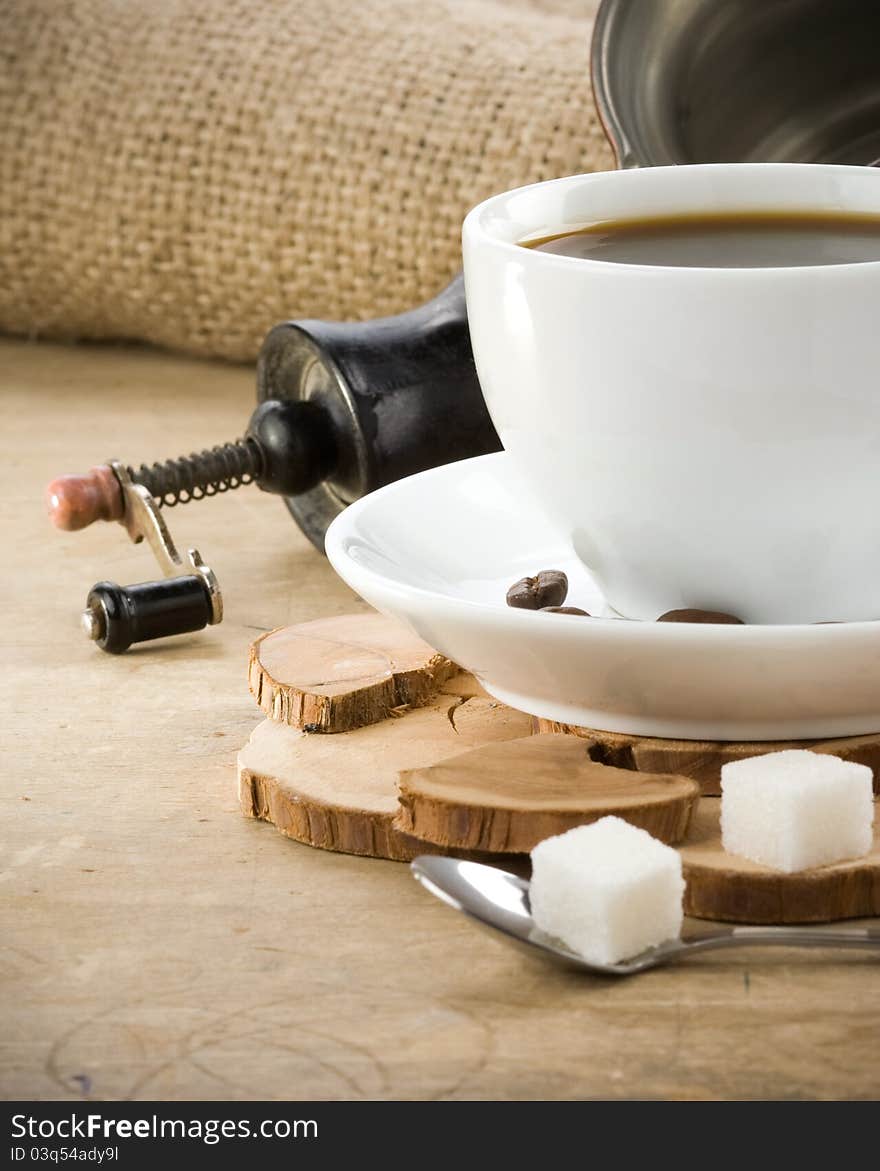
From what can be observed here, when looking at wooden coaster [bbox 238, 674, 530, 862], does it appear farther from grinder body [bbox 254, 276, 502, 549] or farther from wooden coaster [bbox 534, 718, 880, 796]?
grinder body [bbox 254, 276, 502, 549]

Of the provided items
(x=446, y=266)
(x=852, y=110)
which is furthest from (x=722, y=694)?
(x=446, y=266)

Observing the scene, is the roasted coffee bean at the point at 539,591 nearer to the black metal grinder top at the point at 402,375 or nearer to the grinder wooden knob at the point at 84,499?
the black metal grinder top at the point at 402,375

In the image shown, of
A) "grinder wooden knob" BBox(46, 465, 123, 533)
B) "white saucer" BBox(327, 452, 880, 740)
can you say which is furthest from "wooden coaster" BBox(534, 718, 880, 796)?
"grinder wooden knob" BBox(46, 465, 123, 533)

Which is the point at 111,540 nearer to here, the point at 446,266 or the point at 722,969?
the point at 446,266

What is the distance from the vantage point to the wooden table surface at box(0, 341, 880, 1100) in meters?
0.58

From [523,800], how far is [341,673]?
191 mm

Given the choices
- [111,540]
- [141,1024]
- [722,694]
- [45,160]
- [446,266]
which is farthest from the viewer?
[45,160]

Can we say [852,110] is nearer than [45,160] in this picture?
Yes

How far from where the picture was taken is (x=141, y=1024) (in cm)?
61

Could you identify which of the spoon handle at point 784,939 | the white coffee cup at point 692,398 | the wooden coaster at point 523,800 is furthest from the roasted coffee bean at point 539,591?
the spoon handle at point 784,939

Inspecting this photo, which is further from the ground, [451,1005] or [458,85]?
[458,85]

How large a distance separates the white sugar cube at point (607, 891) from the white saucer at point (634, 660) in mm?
91

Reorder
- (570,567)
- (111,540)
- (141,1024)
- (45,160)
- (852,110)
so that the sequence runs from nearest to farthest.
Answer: (141,1024) < (570,567) < (111,540) < (852,110) < (45,160)

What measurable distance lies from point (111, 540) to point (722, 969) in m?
0.80
